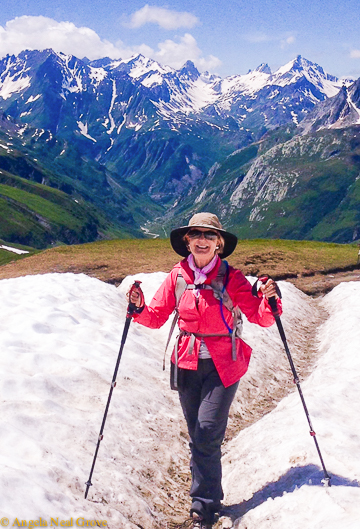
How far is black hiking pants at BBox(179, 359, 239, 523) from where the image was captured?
296 inches

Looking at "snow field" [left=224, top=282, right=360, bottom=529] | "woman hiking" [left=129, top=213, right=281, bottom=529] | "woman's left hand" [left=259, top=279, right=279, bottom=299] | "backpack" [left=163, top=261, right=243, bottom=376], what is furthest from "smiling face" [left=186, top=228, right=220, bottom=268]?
"snow field" [left=224, top=282, right=360, bottom=529]

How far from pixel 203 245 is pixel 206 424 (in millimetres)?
3380

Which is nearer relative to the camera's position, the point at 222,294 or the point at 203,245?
the point at 222,294

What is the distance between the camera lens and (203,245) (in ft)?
26.2

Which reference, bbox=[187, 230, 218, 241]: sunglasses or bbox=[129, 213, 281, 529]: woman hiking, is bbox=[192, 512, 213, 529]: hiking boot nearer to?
bbox=[129, 213, 281, 529]: woman hiking

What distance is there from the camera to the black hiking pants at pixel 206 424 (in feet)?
24.6

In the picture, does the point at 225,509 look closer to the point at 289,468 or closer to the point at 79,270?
the point at 289,468

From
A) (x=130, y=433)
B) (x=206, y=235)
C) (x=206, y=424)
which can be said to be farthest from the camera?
(x=130, y=433)

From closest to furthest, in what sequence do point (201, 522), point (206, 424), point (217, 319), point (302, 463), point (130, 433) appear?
point (206, 424) → point (217, 319) → point (201, 522) → point (302, 463) → point (130, 433)

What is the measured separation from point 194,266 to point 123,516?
192 inches

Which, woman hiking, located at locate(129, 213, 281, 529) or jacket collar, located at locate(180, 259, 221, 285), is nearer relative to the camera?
woman hiking, located at locate(129, 213, 281, 529)

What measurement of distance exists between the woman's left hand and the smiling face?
48.4 inches

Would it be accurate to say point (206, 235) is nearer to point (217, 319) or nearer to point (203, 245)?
point (203, 245)

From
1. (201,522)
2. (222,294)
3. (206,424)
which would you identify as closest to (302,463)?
(201,522)
